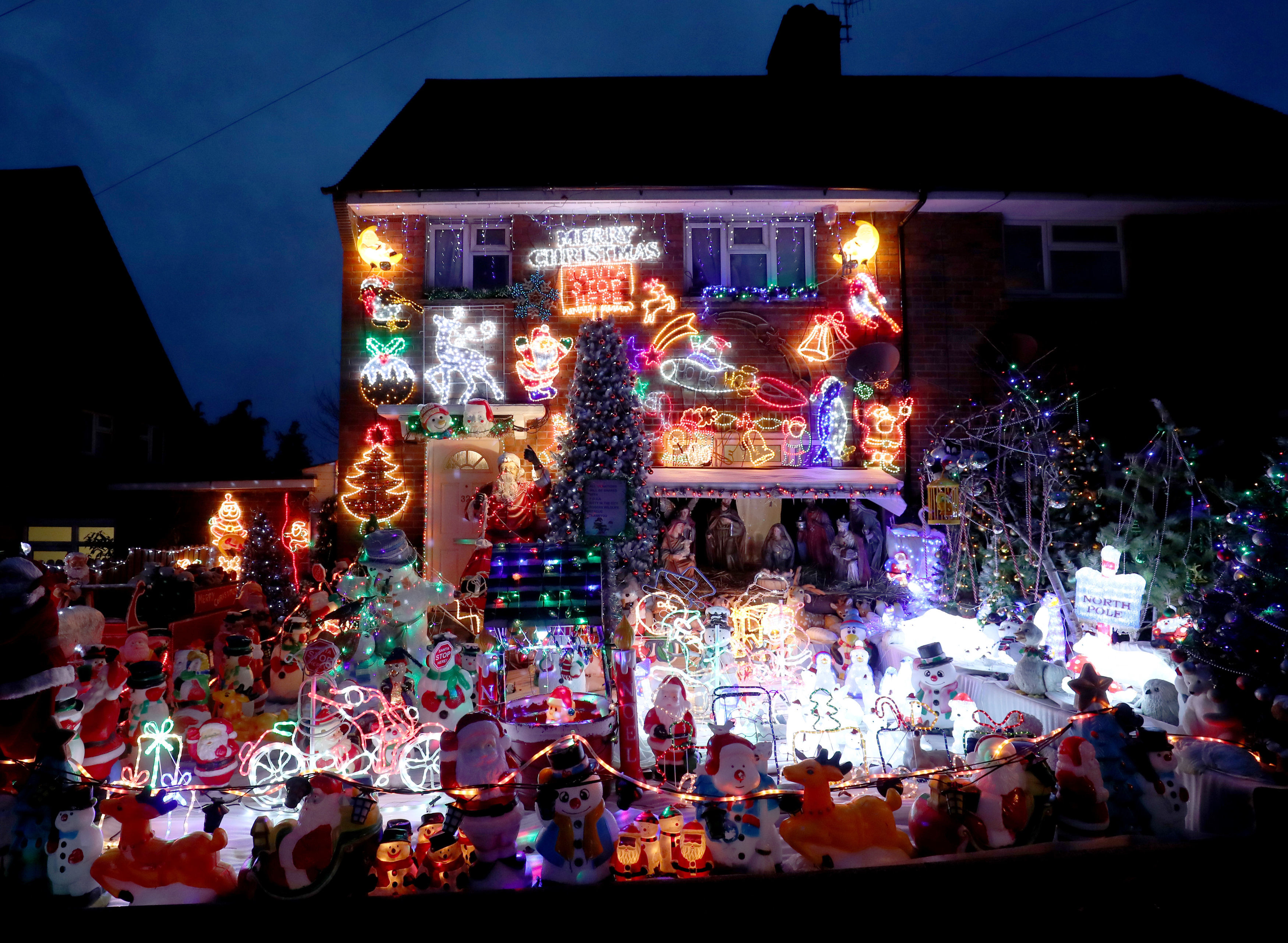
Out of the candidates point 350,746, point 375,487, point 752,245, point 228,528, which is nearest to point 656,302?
point 752,245

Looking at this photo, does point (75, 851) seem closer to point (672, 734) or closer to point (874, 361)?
point (672, 734)

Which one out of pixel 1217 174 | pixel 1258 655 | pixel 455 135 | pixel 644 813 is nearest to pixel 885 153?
pixel 1217 174

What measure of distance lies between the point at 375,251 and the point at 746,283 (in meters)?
5.89

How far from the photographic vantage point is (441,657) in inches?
209

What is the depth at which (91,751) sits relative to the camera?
15.6 feet

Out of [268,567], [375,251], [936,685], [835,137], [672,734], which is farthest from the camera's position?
[835,137]

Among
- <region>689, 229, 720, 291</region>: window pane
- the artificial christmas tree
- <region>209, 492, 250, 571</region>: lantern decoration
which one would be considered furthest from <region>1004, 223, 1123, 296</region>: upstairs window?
<region>209, 492, 250, 571</region>: lantern decoration

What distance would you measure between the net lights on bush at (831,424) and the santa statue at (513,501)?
168 inches

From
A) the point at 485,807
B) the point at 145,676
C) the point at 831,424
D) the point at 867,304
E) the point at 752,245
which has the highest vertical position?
the point at 752,245

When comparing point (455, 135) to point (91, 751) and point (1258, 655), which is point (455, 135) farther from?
point (1258, 655)

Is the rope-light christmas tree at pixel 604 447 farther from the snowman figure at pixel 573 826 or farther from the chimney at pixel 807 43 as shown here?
the chimney at pixel 807 43

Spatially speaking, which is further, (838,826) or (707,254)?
(707,254)

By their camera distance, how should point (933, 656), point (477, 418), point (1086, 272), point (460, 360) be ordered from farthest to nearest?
point (1086, 272) < point (460, 360) < point (477, 418) < point (933, 656)

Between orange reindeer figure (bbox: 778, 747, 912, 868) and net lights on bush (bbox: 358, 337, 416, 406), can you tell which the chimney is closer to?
net lights on bush (bbox: 358, 337, 416, 406)
